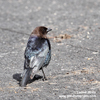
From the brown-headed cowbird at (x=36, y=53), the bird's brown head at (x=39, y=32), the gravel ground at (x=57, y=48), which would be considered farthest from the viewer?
the bird's brown head at (x=39, y=32)

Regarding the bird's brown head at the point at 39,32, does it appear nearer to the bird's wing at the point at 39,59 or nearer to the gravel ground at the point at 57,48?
the bird's wing at the point at 39,59

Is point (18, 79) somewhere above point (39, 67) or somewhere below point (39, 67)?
below

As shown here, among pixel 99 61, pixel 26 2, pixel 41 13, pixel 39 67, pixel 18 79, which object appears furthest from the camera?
pixel 26 2

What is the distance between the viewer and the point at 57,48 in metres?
7.68

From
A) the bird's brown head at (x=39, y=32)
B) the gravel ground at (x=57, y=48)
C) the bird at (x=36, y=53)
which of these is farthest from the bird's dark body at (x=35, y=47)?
the gravel ground at (x=57, y=48)

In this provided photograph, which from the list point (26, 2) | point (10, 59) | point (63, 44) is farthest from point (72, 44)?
point (26, 2)

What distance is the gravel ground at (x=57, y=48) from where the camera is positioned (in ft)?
16.8

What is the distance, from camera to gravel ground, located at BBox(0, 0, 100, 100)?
512 centimetres

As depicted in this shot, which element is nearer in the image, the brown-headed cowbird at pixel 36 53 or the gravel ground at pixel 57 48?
the gravel ground at pixel 57 48

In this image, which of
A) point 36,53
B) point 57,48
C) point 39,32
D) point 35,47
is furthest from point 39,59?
point 57,48

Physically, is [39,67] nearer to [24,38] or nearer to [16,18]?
[24,38]

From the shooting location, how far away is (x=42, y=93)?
504 cm

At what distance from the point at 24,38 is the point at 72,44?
61.8 inches

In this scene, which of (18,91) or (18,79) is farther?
(18,79)
